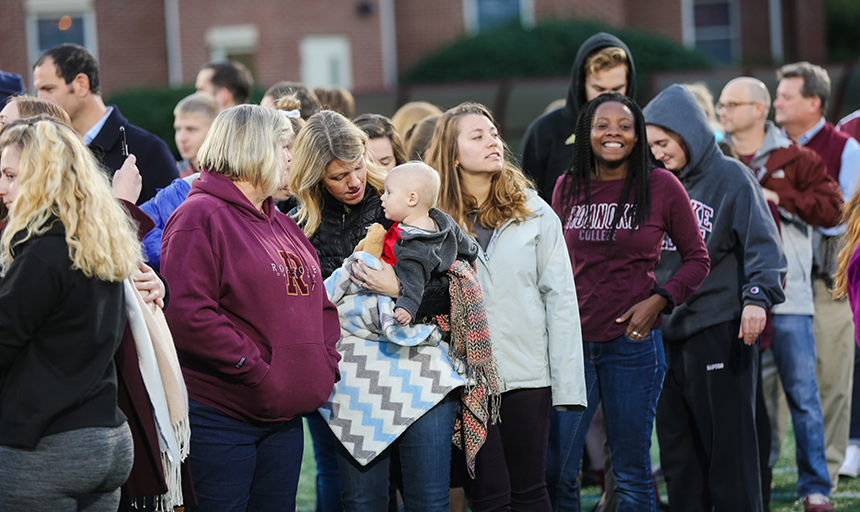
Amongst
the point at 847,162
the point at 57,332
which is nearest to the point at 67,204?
the point at 57,332

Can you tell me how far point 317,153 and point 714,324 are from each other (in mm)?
2132

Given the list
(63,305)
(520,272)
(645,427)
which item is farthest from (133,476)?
(645,427)

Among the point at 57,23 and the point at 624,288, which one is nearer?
the point at 624,288

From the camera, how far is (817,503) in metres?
5.16

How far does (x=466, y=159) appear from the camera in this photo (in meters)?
4.05

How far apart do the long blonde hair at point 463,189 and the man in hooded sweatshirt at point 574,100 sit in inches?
46.6

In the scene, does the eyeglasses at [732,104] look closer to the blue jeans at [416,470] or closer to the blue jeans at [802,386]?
the blue jeans at [802,386]

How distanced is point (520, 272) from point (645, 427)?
0.93m

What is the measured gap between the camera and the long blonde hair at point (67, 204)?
2695 mm

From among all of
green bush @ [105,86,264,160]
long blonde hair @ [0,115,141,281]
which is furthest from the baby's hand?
green bush @ [105,86,264,160]

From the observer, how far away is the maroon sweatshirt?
4125 mm

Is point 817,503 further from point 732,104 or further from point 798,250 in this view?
point 732,104

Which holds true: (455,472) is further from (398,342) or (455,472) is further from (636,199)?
(636,199)

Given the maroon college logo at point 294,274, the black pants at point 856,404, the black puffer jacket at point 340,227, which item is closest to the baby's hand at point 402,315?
the maroon college logo at point 294,274
